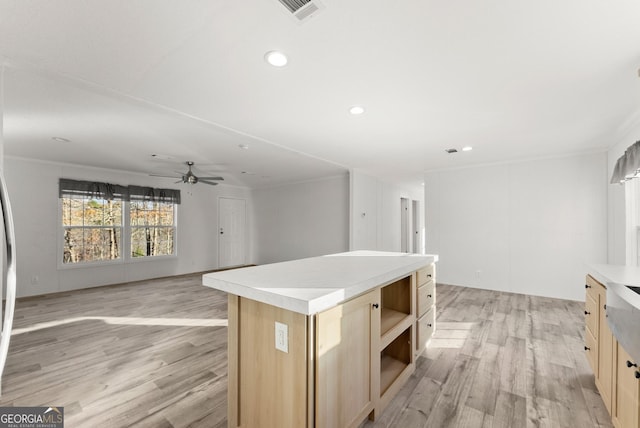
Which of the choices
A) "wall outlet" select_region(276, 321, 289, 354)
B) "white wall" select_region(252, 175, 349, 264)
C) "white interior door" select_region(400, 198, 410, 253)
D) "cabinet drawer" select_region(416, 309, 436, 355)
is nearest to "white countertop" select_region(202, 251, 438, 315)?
"wall outlet" select_region(276, 321, 289, 354)

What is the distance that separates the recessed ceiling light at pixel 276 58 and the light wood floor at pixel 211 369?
2.39 metres

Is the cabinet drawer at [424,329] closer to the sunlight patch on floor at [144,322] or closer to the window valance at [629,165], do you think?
the window valance at [629,165]

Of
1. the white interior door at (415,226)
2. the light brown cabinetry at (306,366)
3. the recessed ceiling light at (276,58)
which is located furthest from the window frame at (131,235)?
the white interior door at (415,226)

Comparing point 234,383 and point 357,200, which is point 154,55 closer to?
point 234,383

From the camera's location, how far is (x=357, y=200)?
5.98 m

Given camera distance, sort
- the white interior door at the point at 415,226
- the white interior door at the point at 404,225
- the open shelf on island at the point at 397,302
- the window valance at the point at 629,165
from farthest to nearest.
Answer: the white interior door at the point at 415,226
the white interior door at the point at 404,225
the open shelf on island at the point at 397,302
the window valance at the point at 629,165

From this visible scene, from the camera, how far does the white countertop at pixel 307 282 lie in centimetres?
119

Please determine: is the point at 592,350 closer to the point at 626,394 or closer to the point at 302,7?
the point at 626,394

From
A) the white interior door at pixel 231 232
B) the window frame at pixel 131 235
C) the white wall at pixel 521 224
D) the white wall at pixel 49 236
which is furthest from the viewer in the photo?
the white interior door at pixel 231 232

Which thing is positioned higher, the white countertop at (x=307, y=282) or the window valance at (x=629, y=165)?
the window valance at (x=629, y=165)

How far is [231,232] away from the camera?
25.3 ft

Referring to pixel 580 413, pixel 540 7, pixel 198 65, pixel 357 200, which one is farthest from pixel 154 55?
pixel 357 200

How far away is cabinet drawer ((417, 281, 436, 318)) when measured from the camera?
2.27m

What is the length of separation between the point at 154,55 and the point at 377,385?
2.61m
